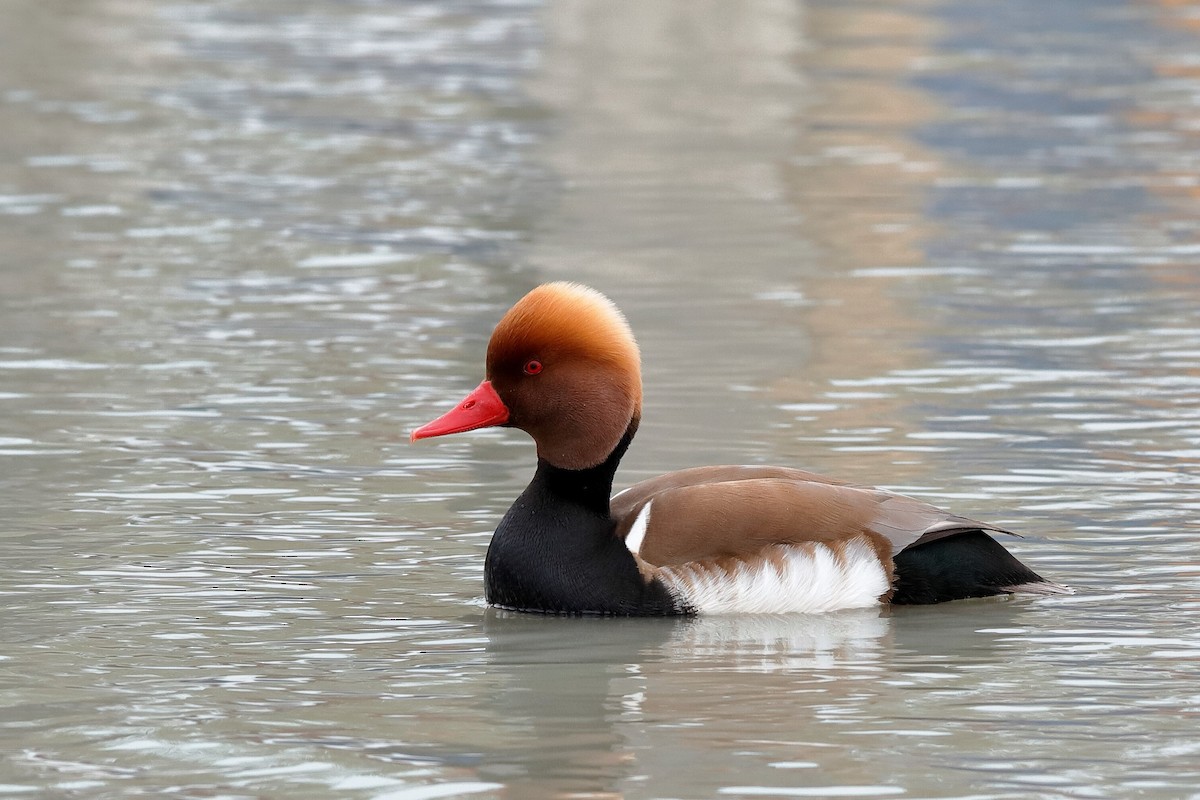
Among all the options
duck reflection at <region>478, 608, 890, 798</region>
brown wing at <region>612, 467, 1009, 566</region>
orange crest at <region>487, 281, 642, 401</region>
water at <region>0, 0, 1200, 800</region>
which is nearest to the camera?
duck reflection at <region>478, 608, 890, 798</region>

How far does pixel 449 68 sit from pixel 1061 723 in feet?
68.5

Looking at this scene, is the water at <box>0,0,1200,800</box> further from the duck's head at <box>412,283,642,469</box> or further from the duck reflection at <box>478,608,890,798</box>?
the duck's head at <box>412,283,642,469</box>

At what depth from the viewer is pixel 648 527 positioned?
7.68 meters

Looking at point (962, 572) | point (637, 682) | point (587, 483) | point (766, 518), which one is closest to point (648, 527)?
point (587, 483)

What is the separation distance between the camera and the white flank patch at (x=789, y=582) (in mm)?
7617

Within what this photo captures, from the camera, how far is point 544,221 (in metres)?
16.8

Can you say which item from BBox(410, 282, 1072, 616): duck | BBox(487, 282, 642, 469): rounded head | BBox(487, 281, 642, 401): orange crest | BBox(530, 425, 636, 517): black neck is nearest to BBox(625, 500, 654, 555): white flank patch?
BBox(410, 282, 1072, 616): duck

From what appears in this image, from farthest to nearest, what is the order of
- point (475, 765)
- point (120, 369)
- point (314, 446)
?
point (120, 369) → point (314, 446) → point (475, 765)

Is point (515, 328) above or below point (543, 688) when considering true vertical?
above

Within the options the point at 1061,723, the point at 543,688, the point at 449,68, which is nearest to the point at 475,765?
the point at 543,688

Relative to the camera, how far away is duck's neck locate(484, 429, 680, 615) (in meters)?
7.64

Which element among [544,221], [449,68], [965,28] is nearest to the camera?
[544,221]

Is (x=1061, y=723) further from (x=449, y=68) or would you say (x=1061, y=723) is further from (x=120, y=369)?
(x=449, y=68)

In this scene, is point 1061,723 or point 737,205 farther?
point 737,205
